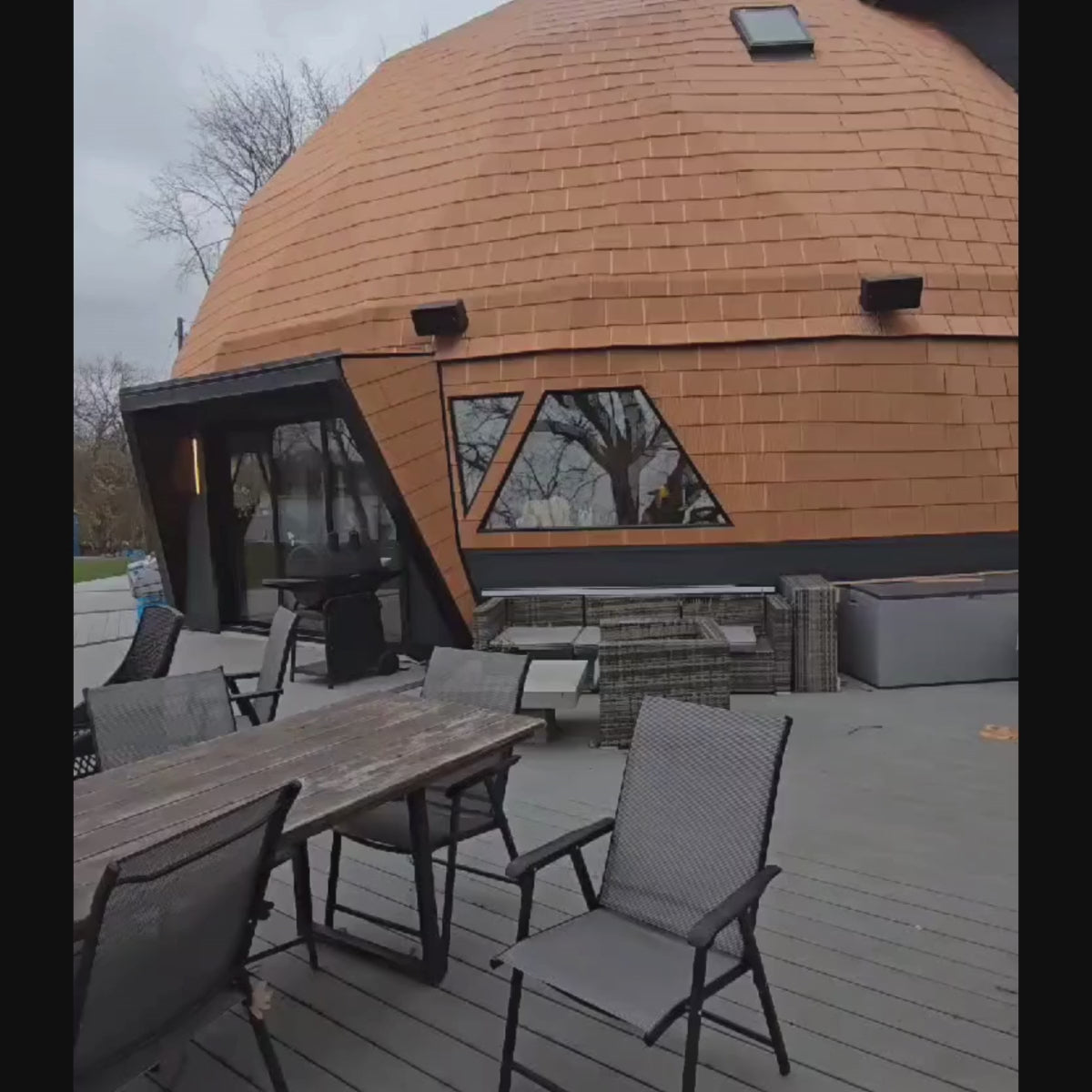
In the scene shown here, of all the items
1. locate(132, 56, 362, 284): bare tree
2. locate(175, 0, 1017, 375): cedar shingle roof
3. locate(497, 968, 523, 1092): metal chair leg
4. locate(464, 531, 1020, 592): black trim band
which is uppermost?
locate(132, 56, 362, 284): bare tree

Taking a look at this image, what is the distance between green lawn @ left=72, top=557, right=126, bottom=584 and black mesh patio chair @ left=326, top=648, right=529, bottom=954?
18.9 metres

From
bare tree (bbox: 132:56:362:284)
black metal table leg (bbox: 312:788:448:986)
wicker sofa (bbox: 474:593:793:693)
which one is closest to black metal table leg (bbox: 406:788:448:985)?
black metal table leg (bbox: 312:788:448:986)

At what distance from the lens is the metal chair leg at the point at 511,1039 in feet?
8.35

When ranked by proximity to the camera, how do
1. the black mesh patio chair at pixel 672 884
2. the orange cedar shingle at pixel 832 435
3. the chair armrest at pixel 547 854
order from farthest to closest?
1. the orange cedar shingle at pixel 832 435
2. the chair armrest at pixel 547 854
3. the black mesh patio chair at pixel 672 884

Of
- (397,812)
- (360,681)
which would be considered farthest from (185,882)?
(360,681)

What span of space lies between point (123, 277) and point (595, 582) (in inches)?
1350

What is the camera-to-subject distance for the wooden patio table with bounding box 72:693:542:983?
2.59 m

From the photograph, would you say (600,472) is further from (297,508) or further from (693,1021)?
(693,1021)

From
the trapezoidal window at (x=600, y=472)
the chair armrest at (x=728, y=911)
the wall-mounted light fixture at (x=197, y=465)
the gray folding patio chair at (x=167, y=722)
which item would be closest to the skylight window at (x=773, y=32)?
the trapezoidal window at (x=600, y=472)

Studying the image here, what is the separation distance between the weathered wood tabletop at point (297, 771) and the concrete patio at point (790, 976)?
0.79 meters

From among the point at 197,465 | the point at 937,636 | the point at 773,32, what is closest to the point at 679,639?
the point at 937,636

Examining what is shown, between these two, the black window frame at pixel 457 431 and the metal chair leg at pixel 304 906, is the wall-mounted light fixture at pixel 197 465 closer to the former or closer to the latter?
the black window frame at pixel 457 431

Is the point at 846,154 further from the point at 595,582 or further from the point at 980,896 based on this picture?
the point at 980,896

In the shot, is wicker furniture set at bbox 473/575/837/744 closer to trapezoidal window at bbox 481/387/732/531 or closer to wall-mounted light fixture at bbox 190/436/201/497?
trapezoidal window at bbox 481/387/732/531
